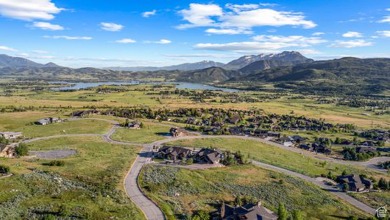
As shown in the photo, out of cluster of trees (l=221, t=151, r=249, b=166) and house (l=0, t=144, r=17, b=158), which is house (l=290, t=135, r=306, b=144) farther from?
house (l=0, t=144, r=17, b=158)

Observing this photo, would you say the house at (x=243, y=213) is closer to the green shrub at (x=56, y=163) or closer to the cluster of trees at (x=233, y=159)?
the cluster of trees at (x=233, y=159)

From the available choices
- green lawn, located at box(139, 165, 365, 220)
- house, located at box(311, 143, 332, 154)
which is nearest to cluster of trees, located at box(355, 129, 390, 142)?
house, located at box(311, 143, 332, 154)

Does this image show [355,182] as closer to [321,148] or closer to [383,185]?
[383,185]

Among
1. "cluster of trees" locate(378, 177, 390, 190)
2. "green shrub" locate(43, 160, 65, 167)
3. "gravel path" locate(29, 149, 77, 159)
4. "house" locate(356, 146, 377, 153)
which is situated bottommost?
"cluster of trees" locate(378, 177, 390, 190)

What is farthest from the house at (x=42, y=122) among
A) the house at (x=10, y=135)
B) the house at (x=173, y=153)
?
the house at (x=173, y=153)

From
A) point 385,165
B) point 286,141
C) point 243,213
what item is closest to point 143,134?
point 286,141
